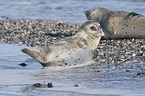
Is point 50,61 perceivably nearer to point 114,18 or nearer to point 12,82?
point 12,82

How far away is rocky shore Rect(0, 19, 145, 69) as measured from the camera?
32.6 feet

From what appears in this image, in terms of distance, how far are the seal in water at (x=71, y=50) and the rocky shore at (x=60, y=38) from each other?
471 mm

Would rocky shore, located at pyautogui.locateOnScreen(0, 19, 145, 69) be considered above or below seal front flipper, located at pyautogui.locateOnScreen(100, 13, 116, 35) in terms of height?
below

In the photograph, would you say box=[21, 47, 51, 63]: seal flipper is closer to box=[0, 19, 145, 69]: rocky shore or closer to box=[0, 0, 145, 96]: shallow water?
box=[0, 0, 145, 96]: shallow water

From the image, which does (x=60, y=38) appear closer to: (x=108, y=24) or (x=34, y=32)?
(x=34, y=32)

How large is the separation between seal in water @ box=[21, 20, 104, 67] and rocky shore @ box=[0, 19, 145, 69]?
0.47 m

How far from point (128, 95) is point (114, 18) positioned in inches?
299

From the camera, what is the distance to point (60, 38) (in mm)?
13562

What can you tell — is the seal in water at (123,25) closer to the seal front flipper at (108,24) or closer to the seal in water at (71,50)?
the seal front flipper at (108,24)

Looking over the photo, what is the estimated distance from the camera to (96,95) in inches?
250

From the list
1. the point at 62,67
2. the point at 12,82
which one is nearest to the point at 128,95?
the point at 12,82

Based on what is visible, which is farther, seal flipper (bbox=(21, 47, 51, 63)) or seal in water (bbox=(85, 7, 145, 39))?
seal in water (bbox=(85, 7, 145, 39))

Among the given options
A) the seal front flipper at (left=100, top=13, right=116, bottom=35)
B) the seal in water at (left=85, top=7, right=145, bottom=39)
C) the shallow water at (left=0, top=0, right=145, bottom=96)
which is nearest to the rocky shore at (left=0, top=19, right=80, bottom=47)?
the seal front flipper at (left=100, top=13, right=116, bottom=35)

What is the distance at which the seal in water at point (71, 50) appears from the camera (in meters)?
8.77
